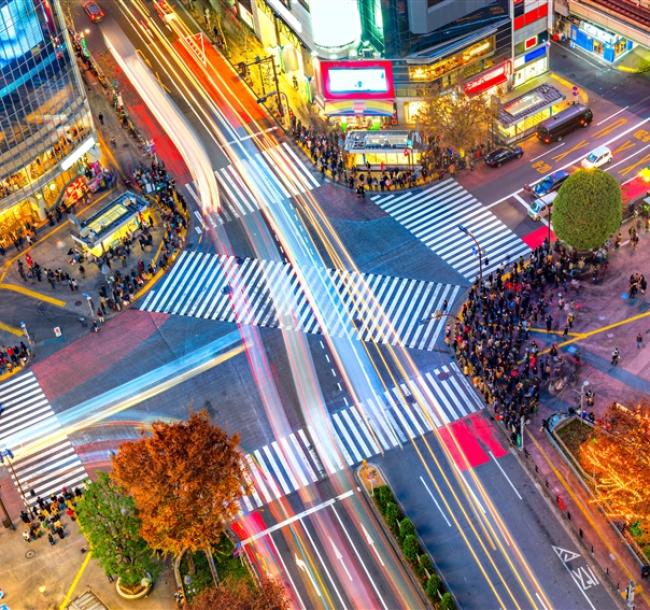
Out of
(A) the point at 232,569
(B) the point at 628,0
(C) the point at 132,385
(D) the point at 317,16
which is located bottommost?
(A) the point at 232,569

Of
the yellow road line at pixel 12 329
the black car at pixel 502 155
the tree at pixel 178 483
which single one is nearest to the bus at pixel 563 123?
the black car at pixel 502 155

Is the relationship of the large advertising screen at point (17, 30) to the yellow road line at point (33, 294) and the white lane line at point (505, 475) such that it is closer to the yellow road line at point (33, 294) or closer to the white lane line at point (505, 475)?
the yellow road line at point (33, 294)

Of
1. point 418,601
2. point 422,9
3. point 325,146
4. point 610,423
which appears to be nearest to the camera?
point 418,601

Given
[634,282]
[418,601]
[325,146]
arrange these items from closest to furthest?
[418,601] < [634,282] < [325,146]

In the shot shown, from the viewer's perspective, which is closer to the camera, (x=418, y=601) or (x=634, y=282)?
(x=418, y=601)

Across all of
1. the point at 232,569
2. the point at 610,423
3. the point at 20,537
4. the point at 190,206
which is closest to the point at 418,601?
the point at 232,569

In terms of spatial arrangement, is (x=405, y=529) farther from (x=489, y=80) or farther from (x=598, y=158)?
(x=489, y=80)

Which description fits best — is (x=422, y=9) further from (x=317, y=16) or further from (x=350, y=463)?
(x=350, y=463)
